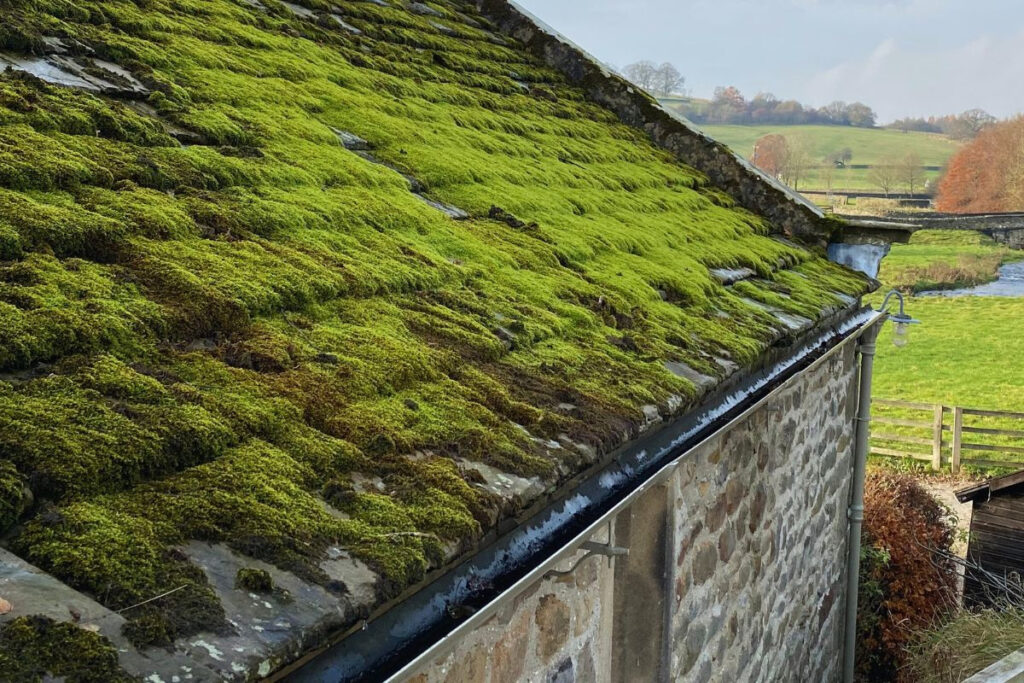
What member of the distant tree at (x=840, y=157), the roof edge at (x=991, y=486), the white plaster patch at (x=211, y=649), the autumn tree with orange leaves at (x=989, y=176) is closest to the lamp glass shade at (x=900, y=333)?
the roof edge at (x=991, y=486)

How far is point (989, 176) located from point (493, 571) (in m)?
37.6

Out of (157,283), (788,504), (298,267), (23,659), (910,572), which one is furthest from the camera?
(910,572)

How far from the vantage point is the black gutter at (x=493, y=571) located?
161 centimetres

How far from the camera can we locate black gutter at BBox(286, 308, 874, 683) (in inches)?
63.6

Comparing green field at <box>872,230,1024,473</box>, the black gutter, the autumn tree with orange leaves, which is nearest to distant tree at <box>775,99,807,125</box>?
the autumn tree with orange leaves

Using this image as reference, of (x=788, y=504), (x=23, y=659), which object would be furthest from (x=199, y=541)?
(x=788, y=504)

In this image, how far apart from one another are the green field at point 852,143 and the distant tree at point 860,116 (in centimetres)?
180

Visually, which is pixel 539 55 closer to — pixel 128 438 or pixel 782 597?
pixel 782 597

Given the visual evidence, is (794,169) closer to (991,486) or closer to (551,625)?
(991,486)

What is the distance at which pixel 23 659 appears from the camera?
1.19m

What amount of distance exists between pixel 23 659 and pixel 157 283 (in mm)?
1215

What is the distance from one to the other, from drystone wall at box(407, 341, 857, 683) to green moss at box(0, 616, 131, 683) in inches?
39.9

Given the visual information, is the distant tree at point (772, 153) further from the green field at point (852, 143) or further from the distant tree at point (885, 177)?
the distant tree at point (885, 177)

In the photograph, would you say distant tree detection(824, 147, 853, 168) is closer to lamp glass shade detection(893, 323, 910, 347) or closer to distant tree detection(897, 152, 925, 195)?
distant tree detection(897, 152, 925, 195)
